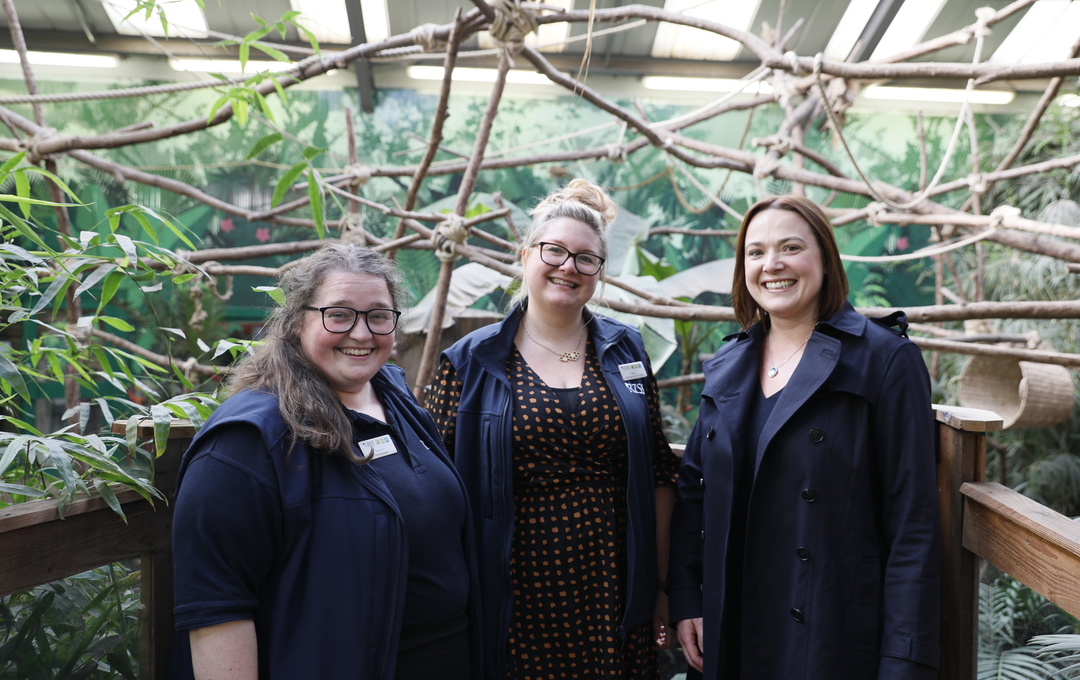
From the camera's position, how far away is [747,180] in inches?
280

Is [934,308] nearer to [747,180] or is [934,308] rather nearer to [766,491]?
[766,491]

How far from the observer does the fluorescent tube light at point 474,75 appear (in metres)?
6.57

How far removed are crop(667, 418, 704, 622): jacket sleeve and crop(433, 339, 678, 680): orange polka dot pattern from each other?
0.43 feet

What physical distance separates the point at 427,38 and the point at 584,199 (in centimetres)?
111

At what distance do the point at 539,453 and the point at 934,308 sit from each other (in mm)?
1738

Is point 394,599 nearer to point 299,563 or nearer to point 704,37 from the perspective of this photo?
point 299,563

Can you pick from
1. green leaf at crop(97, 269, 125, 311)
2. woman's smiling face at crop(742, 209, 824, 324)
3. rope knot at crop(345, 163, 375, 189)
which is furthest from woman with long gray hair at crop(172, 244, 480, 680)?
rope knot at crop(345, 163, 375, 189)

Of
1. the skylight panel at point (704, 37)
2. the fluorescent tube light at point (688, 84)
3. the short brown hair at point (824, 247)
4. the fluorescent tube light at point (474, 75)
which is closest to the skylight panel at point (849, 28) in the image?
the fluorescent tube light at point (688, 84)

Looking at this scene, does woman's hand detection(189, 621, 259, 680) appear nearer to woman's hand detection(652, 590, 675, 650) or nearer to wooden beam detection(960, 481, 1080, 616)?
woman's hand detection(652, 590, 675, 650)

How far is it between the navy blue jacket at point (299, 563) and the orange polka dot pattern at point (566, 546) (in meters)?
0.46

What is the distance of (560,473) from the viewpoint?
68.2 inches

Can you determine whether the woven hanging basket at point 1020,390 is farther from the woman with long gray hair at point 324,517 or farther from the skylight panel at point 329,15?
the skylight panel at point 329,15

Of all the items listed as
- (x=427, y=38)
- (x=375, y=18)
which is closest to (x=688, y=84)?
(x=375, y=18)

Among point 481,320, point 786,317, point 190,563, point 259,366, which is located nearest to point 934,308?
point 786,317
